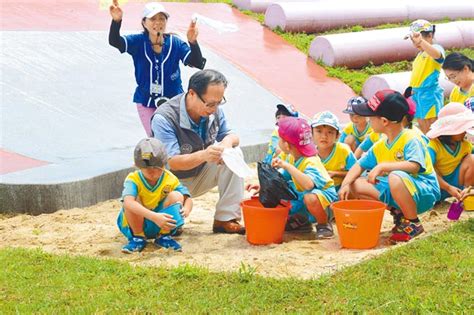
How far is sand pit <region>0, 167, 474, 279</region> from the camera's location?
18.5 feet

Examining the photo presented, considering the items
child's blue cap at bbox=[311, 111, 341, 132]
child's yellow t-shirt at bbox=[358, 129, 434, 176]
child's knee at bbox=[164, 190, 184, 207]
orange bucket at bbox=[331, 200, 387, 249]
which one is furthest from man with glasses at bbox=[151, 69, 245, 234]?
child's yellow t-shirt at bbox=[358, 129, 434, 176]

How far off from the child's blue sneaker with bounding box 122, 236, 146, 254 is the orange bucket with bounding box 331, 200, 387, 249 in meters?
1.35

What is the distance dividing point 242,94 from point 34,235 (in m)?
4.99

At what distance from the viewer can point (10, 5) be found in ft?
41.0

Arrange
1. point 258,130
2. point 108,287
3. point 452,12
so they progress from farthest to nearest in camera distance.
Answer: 1. point 452,12
2. point 258,130
3. point 108,287

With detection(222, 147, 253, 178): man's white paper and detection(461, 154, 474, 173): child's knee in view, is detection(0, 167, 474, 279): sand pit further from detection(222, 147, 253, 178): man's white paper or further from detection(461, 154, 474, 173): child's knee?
detection(222, 147, 253, 178): man's white paper

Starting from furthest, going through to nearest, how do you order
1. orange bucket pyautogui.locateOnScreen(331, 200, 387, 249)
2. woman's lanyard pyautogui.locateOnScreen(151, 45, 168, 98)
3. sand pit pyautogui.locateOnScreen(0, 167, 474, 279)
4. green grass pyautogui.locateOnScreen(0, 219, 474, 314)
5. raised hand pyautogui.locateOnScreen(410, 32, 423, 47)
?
1. raised hand pyautogui.locateOnScreen(410, 32, 423, 47)
2. woman's lanyard pyautogui.locateOnScreen(151, 45, 168, 98)
3. orange bucket pyautogui.locateOnScreen(331, 200, 387, 249)
4. sand pit pyautogui.locateOnScreen(0, 167, 474, 279)
5. green grass pyautogui.locateOnScreen(0, 219, 474, 314)

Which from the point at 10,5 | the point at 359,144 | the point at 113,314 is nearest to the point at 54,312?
the point at 113,314

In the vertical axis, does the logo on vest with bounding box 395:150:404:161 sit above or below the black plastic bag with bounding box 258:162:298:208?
above

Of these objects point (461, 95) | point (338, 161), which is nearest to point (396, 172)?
→ point (338, 161)

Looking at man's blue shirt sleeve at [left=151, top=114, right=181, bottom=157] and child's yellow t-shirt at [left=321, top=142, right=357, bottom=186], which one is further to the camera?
child's yellow t-shirt at [left=321, top=142, right=357, bottom=186]

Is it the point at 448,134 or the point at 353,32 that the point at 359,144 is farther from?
the point at 353,32

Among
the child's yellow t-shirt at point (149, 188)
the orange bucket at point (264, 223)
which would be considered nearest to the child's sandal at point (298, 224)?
the orange bucket at point (264, 223)

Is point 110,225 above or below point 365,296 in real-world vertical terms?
below
